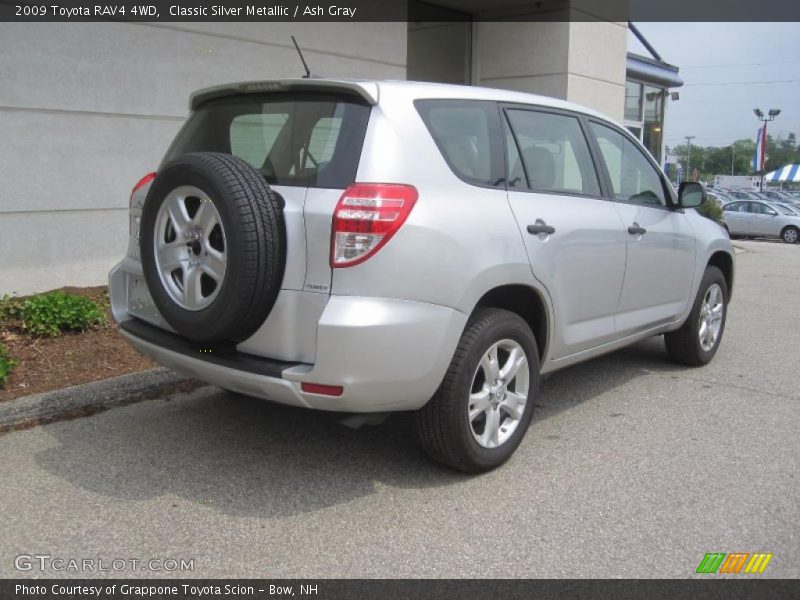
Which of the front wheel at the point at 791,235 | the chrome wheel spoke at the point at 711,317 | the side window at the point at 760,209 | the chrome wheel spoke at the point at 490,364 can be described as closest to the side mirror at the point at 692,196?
the chrome wheel spoke at the point at 711,317

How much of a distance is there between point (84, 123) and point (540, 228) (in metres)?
4.45

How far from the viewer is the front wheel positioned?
26.0m

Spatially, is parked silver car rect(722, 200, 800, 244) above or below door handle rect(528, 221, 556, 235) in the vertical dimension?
below

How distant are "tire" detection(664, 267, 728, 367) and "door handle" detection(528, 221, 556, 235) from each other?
2241mm

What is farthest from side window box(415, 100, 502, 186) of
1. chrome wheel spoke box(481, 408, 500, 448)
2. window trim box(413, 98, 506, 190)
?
chrome wheel spoke box(481, 408, 500, 448)

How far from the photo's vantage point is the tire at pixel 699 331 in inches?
231

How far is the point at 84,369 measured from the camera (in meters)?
5.19

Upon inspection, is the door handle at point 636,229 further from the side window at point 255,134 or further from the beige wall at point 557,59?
the beige wall at point 557,59

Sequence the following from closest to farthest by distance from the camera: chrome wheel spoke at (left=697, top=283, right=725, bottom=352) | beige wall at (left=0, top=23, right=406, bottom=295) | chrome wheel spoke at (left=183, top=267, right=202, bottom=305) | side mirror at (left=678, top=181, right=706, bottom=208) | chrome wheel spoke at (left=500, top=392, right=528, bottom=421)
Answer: chrome wheel spoke at (left=183, top=267, right=202, bottom=305), chrome wheel spoke at (left=500, top=392, right=528, bottom=421), side mirror at (left=678, top=181, right=706, bottom=208), chrome wheel spoke at (left=697, top=283, right=725, bottom=352), beige wall at (left=0, top=23, right=406, bottom=295)
